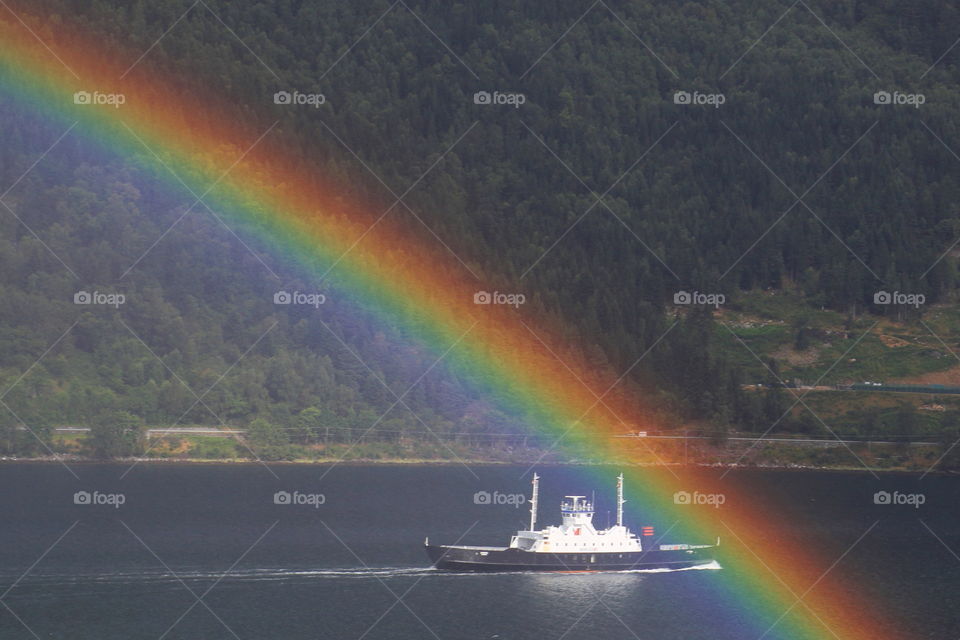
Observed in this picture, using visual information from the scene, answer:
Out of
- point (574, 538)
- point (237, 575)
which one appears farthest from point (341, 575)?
point (574, 538)

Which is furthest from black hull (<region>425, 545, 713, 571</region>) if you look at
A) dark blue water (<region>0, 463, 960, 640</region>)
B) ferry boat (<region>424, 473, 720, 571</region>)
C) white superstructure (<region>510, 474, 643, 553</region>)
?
dark blue water (<region>0, 463, 960, 640</region>)

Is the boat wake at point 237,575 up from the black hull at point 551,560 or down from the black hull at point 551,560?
down

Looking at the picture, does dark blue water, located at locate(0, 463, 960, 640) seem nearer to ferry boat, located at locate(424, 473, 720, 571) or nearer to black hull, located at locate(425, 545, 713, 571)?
black hull, located at locate(425, 545, 713, 571)

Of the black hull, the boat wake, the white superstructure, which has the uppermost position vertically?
the white superstructure

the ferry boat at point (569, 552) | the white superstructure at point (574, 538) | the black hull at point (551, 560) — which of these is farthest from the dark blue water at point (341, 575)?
the white superstructure at point (574, 538)

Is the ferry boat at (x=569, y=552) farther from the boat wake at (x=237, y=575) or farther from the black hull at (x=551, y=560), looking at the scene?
the boat wake at (x=237, y=575)

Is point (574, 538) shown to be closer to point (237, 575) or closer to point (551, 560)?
point (551, 560)
